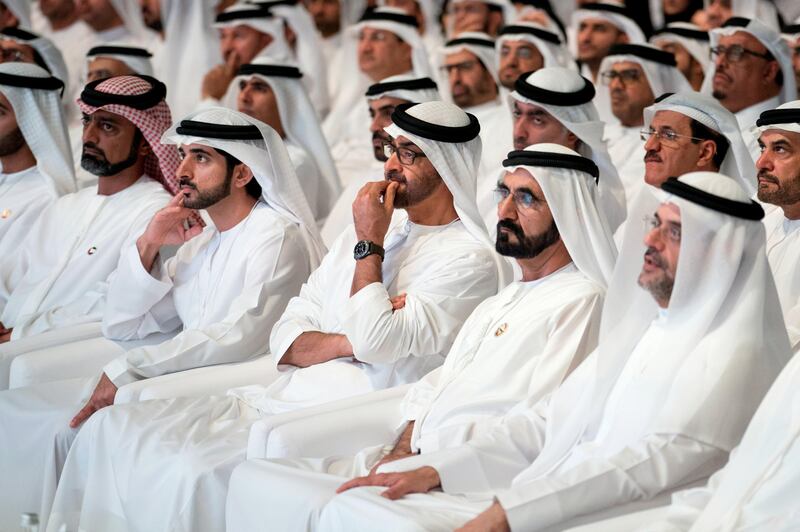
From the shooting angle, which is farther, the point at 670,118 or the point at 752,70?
the point at 752,70

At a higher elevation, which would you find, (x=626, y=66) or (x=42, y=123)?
(x=626, y=66)

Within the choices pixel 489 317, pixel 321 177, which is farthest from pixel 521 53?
pixel 489 317

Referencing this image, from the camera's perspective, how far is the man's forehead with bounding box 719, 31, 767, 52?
21.8ft

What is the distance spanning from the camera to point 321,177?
7379mm

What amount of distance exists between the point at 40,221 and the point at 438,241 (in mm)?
2473

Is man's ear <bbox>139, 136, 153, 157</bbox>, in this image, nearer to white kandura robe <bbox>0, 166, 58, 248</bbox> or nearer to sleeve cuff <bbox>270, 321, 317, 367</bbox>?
white kandura robe <bbox>0, 166, 58, 248</bbox>

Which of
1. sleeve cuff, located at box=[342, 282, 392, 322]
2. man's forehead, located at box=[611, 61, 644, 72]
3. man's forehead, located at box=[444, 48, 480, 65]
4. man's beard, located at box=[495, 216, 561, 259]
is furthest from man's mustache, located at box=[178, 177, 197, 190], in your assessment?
man's forehead, located at box=[444, 48, 480, 65]

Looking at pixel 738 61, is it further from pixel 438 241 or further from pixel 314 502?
pixel 314 502

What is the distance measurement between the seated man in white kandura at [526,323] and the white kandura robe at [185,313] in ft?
3.25

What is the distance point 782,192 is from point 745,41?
2.27m

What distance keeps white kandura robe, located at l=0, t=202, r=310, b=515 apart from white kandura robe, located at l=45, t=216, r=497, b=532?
172mm

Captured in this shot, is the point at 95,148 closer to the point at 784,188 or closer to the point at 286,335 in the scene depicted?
the point at 286,335

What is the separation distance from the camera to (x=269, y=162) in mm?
5305

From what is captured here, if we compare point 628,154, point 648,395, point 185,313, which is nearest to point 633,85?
point 628,154
